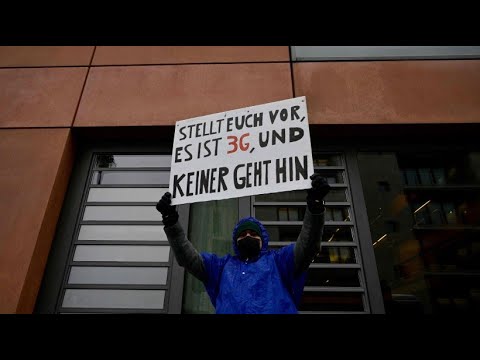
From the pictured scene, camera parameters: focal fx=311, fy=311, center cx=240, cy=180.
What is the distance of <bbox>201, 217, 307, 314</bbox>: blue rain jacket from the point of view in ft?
7.66

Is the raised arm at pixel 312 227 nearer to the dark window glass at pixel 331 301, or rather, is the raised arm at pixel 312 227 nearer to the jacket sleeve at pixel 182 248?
the jacket sleeve at pixel 182 248

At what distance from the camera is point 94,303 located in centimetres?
374

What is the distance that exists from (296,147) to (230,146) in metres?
0.53

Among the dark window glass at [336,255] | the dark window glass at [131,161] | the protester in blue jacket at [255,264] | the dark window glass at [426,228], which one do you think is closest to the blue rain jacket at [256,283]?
the protester in blue jacket at [255,264]

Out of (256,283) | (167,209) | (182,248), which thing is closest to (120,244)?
(182,248)

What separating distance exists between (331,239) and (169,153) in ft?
8.50

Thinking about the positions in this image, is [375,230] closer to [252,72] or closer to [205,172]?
[252,72]

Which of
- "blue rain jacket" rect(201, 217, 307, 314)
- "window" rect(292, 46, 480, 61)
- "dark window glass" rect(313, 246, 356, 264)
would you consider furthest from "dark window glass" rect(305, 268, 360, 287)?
"window" rect(292, 46, 480, 61)

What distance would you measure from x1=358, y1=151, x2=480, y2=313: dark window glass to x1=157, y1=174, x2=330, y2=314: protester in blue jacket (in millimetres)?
2710

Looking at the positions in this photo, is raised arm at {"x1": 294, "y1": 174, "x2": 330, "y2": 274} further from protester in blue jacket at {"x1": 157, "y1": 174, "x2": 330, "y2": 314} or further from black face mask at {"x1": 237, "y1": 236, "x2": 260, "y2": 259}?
black face mask at {"x1": 237, "y1": 236, "x2": 260, "y2": 259}

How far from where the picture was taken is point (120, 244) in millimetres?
4012

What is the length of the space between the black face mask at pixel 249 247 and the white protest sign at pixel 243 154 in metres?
0.53

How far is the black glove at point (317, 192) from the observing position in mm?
2184
